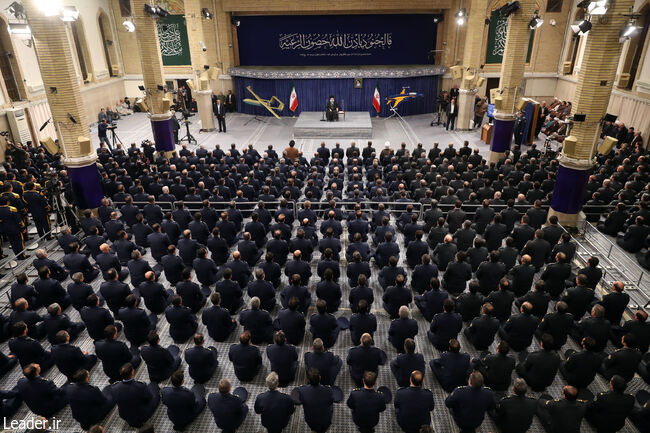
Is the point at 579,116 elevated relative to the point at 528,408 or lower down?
elevated

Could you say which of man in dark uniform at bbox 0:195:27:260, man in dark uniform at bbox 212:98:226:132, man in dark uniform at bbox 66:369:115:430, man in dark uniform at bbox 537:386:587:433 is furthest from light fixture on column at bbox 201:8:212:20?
man in dark uniform at bbox 537:386:587:433

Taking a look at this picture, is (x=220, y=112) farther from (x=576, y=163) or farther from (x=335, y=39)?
(x=576, y=163)

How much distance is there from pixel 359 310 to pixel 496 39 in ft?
80.2

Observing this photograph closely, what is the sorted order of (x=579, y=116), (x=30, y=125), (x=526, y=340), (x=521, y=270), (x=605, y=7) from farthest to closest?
(x=30, y=125) < (x=579, y=116) < (x=605, y=7) < (x=521, y=270) < (x=526, y=340)

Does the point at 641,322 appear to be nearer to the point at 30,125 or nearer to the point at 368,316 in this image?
the point at 368,316

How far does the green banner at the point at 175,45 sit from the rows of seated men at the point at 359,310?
19910 millimetres

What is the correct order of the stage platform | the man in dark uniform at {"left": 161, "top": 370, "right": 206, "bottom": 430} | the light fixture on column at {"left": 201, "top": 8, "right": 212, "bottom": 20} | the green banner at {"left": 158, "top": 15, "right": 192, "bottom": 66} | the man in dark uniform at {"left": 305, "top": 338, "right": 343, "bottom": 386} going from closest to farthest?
the man in dark uniform at {"left": 161, "top": 370, "right": 206, "bottom": 430} → the man in dark uniform at {"left": 305, "top": 338, "right": 343, "bottom": 386} → the stage platform → the light fixture on column at {"left": 201, "top": 8, "right": 212, "bottom": 20} → the green banner at {"left": 158, "top": 15, "right": 192, "bottom": 66}

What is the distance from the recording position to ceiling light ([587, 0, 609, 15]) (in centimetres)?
930

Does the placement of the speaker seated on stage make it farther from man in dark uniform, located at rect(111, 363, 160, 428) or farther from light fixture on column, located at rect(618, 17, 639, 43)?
man in dark uniform, located at rect(111, 363, 160, 428)

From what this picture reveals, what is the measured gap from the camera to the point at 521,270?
768 centimetres

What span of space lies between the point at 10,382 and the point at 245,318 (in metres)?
3.64

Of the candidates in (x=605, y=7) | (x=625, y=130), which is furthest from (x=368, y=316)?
(x=625, y=130)

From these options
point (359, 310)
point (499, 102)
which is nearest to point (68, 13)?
point (359, 310)

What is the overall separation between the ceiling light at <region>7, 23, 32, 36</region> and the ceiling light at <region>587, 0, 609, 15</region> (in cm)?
1314
